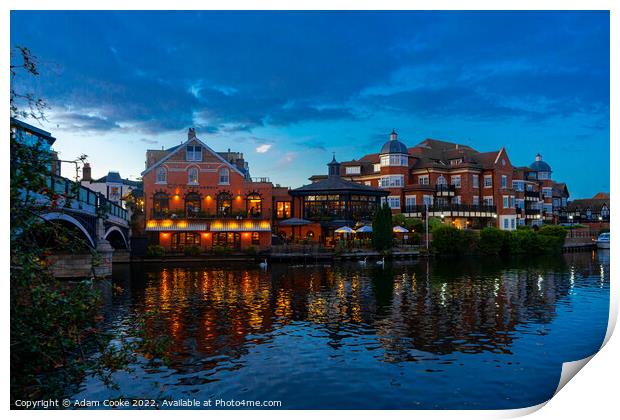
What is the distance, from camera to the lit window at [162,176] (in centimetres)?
6153

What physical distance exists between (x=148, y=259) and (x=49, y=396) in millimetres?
44186

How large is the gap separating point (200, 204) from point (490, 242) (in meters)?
36.7

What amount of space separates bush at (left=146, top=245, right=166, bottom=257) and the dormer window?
12113mm

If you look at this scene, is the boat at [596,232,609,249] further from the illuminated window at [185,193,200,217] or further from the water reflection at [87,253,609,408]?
the illuminated window at [185,193,200,217]

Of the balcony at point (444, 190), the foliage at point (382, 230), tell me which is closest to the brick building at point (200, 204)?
the foliage at point (382, 230)

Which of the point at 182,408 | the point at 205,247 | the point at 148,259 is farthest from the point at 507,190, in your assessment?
the point at 182,408

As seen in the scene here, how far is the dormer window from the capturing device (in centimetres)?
6197

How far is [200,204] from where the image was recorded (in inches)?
2446

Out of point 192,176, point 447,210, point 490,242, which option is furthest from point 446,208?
point 192,176

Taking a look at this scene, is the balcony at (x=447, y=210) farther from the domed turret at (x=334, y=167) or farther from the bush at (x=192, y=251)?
the bush at (x=192, y=251)

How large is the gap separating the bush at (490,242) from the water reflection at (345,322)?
24.0 meters

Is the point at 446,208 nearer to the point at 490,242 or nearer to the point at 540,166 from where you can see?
the point at 490,242

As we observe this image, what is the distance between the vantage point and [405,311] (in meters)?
24.8


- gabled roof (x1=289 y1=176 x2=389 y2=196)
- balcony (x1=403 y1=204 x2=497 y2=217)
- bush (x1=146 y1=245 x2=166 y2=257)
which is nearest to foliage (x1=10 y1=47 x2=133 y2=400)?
bush (x1=146 y1=245 x2=166 y2=257)
